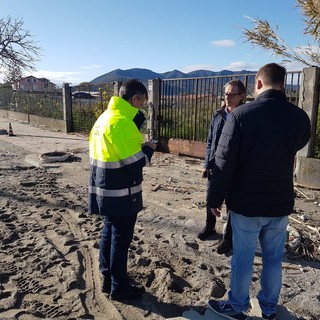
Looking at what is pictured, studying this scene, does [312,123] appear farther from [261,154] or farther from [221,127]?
[261,154]

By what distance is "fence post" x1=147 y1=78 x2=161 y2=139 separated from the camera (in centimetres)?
1140

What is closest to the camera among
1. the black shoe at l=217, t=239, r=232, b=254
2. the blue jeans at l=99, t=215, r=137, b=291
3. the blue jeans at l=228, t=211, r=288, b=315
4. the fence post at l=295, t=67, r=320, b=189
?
the blue jeans at l=228, t=211, r=288, b=315

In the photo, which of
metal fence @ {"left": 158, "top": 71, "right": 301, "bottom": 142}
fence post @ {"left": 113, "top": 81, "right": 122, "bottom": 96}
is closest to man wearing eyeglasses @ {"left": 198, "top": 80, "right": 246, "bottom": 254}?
metal fence @ {"left": 158, "top": 71, "right": 301, "bottom": 142}

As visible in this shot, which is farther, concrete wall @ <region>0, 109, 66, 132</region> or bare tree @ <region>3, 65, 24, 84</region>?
bare tree @ <region>3, 65, 24, 84</region>

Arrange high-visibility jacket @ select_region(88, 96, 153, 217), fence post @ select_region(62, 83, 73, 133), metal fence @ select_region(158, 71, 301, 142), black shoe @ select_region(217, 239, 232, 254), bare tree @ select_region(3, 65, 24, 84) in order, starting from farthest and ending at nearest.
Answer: bare tree @ select_region(3, 65, 24, 84) → fence post @ select_region(62, 83, 73, 133) → metal fence @ select_region(158, 71, 301, 142) → black shoe @ select_region(217, 239, 232, 254) → high-visibility jacket @ select_region(88, 96, 153, 217)

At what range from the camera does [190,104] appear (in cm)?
1064

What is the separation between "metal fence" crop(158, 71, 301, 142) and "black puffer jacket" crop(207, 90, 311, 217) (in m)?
6.53

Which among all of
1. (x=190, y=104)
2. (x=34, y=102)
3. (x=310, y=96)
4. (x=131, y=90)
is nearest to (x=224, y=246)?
(x=131, y=90)

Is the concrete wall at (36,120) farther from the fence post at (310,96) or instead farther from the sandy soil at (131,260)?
the fence post at (310,96)

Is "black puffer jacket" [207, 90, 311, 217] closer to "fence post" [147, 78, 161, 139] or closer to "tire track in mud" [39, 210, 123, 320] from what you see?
"tire track in mud" [39, 210, 123, 320]

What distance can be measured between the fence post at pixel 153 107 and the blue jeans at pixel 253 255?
9.07m

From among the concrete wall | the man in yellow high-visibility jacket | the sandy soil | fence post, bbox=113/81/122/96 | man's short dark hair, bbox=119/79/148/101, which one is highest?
fence post, bbox=113/81/122/96

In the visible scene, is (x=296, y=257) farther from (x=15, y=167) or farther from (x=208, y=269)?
(x=15, y=167)

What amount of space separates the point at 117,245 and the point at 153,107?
878 centimetres
